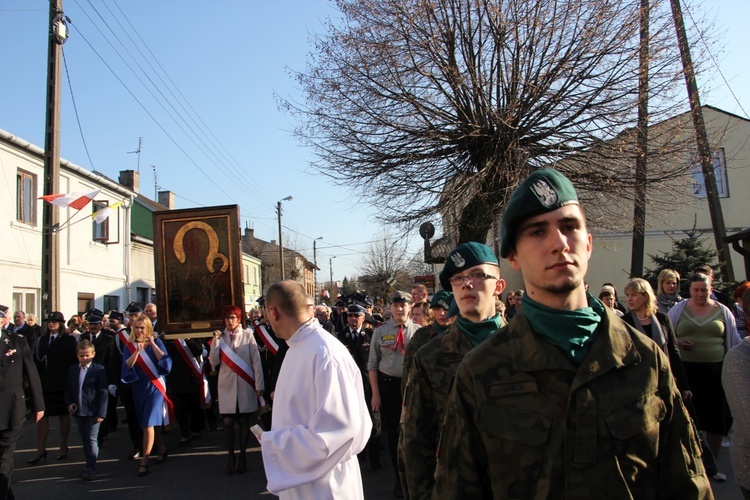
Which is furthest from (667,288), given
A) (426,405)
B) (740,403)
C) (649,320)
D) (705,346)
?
(426,405)

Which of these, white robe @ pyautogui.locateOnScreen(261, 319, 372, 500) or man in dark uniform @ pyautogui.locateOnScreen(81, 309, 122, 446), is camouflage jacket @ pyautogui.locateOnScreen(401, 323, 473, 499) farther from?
man in dark uniform @ pyautogui.locateOnScreen(81, 309, 122, 446)

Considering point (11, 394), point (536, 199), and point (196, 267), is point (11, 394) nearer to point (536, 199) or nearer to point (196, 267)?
point (196, 267)

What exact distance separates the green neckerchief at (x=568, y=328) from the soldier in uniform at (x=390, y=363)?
534 centimetres

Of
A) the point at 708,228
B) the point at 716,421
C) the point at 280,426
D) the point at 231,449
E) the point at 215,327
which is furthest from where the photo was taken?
the point at 708,228

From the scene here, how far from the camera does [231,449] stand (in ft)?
25.8

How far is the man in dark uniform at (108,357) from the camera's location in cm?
903

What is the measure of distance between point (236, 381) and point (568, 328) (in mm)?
6804

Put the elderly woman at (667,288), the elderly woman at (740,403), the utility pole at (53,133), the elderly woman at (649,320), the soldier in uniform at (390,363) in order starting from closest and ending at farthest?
1. the elderly woman at (740,403)
2. the elderly woman at (649,320)
3. the soldier in uniform at (390,363)
4. the elderly woman at (667,288)
5. the utility pole at (53,133)

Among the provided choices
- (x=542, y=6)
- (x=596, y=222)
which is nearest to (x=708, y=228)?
(x=596, y=222)

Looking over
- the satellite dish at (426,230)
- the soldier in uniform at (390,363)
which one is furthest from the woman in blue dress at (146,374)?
the satellite dish at (426,230)

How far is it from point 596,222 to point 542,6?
4572 mm

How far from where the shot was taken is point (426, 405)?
2.92m

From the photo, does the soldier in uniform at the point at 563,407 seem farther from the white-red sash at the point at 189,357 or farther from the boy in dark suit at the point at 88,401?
the white-red sash at the point at 189,357

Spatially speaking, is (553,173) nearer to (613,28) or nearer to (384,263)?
(613,28)
